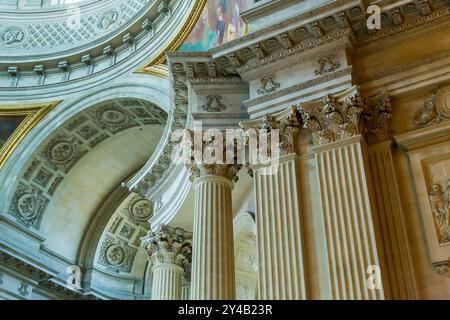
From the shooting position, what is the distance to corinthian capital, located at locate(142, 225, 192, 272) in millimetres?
11039

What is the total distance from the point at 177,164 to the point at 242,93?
2.46 m

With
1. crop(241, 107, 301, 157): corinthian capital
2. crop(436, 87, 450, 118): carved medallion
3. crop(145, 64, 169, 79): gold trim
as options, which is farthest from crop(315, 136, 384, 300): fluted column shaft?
crop(145, 64, 169, 79): gold trim

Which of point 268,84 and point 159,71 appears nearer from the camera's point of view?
point 268,84

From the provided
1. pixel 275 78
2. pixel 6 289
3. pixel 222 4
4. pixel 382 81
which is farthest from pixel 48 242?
pixel 382 81

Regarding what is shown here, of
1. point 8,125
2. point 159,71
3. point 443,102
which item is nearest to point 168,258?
point 159,71

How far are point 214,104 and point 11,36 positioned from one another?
11.2 meters

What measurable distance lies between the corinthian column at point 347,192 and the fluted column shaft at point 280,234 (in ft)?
1.40

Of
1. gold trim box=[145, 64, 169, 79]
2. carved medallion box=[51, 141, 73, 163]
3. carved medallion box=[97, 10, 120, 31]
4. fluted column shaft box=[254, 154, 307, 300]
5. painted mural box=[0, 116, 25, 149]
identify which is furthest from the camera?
carved medallion box=[97, 10, 120, 31]

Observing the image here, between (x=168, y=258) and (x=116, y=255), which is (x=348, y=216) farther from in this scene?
(x=116, y=255)

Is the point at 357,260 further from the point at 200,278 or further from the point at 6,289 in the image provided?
the point at 6,289

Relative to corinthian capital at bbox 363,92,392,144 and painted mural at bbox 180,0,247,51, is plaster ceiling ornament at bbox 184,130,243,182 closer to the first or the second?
corinthian capital at bbox 363,92,392,144

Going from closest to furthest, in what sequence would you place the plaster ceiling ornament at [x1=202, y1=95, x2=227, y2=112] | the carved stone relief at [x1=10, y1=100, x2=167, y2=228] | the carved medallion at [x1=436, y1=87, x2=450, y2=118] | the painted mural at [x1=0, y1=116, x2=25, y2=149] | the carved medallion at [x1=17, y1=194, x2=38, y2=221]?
1. the carved medallion at [x1=436, y1=87, x2=450, y2=118]
2. the plaster ceiling ornament at [x1=202, y1=95, x2=227, y2=112]
3. the carved stone relief at [x1=10, y1=100, x2=167, y2=228]
4. the carved medallion at [x1=17, y1=194, x2=38, y2=221]
5. the painted mural at [x1=0, y1=116, x2=25, y2=149]

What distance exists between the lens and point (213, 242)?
316 inches

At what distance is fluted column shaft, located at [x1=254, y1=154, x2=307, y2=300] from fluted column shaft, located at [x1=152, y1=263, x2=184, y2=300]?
156 inches
